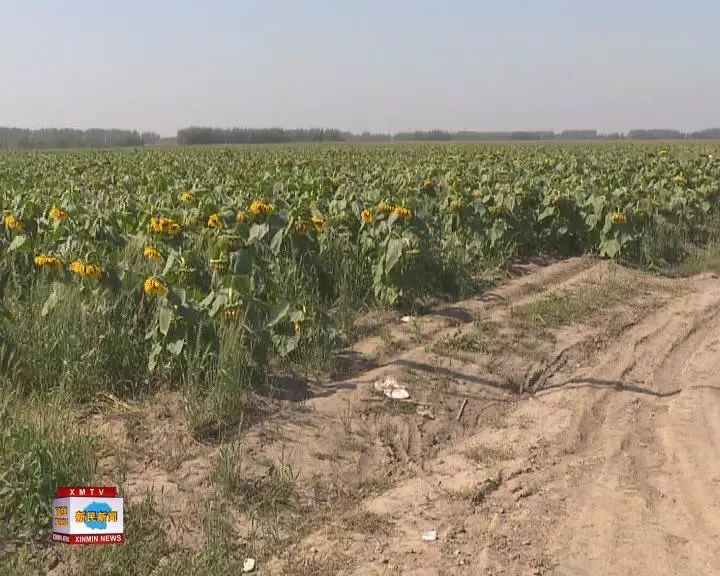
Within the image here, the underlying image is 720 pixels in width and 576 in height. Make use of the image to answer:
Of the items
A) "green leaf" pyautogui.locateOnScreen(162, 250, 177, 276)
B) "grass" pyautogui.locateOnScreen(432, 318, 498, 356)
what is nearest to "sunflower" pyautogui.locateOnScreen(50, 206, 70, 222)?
"green leaf" pyautogui.locateOnScreen(162, 250, 177, 276)

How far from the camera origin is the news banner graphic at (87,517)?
3.37 metres

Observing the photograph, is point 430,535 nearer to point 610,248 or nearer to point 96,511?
point 96,511

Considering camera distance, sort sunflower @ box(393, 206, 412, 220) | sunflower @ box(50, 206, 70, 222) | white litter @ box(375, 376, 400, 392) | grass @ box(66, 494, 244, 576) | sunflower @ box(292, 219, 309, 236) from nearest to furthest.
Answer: grass @ box(66, 494, 244, 576), white litter @ box(375, 376, 400, 392), sunflower @ box(50, 206, 70, 222), sunflower @ box(292, 219, 309, 236), sunflower @ box(393, 206, 412, 220)

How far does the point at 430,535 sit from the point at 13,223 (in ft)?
15.1

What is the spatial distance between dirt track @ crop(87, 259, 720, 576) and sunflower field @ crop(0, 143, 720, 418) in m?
0.55

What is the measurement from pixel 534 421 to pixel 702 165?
14.9 meters

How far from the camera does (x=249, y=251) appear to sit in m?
6.24

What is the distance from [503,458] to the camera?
4.44 meters

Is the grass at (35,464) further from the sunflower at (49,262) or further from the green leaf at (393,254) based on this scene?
the green leaf at (393,254)

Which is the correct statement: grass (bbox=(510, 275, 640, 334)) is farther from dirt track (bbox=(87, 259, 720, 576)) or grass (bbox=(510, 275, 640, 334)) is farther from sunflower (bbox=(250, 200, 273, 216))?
sunflower (bbox=(250, 200, 273, 216))

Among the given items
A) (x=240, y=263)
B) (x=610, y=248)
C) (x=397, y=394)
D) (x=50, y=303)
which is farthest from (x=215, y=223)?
(x=610, y=248)

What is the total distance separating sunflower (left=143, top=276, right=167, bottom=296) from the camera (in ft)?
16.5

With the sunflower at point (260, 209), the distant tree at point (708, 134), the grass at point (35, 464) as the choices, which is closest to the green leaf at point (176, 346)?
the grass at point (35, 464)

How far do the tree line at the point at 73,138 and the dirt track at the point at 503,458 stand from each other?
6930 centimetres
